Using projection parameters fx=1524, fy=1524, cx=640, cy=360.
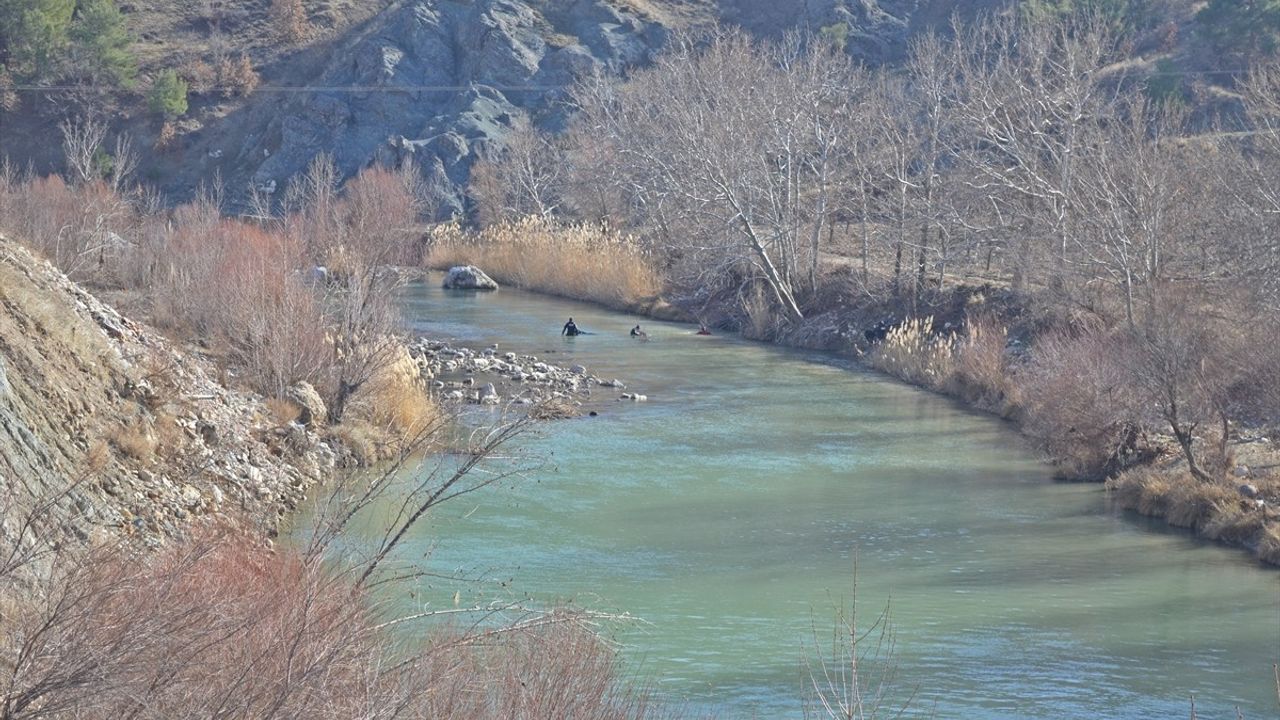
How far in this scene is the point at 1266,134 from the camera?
27.3 meters

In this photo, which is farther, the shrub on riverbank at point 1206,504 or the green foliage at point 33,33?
the green foliage at point 33,33

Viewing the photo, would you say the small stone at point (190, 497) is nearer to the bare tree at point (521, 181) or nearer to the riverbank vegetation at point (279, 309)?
the riverbank vegetation at point (279, 309)

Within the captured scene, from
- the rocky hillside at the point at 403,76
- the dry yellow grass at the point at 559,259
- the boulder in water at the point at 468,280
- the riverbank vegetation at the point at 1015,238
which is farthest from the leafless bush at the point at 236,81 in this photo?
the boulder in water at the point at 468,280

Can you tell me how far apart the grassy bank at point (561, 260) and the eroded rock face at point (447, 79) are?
12.7m

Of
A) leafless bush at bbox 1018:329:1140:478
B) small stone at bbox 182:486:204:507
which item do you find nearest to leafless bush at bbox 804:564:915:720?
small stone at bbox 182:486:204:507

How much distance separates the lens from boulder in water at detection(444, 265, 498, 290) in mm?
45781

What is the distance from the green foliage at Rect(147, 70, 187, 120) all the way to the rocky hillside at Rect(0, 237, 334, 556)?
161 ft

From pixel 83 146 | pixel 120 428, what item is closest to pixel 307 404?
pixel 120 428

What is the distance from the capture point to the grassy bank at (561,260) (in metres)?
41.6

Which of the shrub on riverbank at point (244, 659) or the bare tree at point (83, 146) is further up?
the bare tree at point (83, 146)

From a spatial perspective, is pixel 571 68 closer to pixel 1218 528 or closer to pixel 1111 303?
pixel 1111 303

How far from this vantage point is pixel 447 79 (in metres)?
70.2

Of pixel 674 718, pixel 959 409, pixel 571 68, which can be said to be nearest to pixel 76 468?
pixel 674 718

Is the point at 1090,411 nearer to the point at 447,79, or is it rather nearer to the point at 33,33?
the point at 447,79
